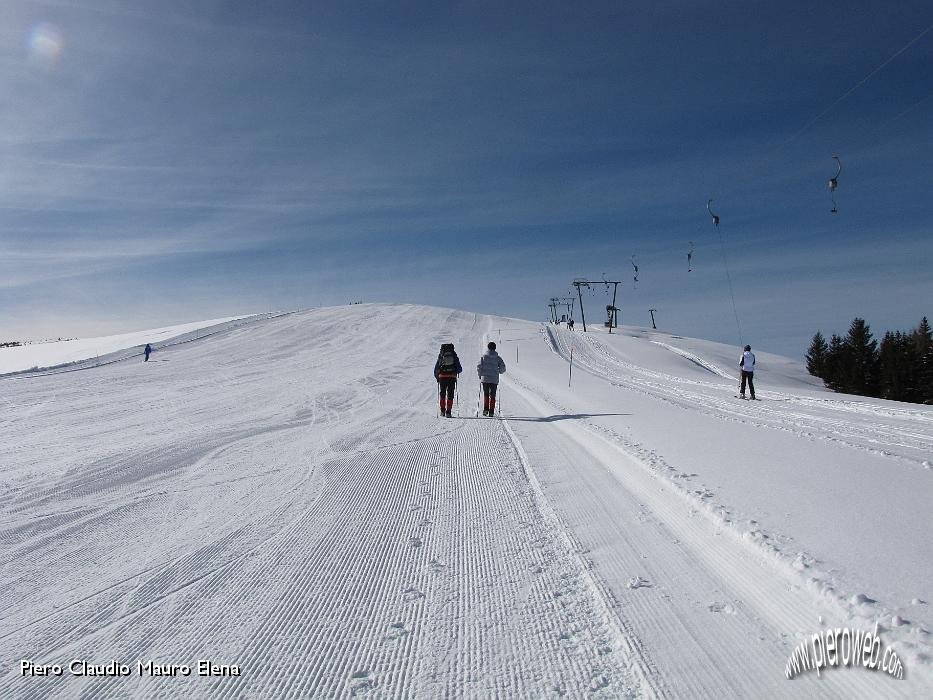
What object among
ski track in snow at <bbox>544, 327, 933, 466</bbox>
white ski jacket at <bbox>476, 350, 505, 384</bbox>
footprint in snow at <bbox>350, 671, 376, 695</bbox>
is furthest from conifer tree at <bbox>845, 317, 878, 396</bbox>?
footprint in snow at <bbox>350, 671, 376, 695</bbox>

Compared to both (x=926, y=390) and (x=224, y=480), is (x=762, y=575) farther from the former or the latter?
(x=926, y=390)

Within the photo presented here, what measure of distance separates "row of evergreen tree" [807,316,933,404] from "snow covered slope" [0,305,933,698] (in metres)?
57.1

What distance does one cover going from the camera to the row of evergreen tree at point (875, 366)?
54.4m

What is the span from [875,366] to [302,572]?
240 ft

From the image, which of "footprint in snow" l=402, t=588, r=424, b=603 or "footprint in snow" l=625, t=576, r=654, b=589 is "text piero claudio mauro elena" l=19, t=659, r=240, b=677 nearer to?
"footprint in snow" l=402, t=588, r=424, b=603

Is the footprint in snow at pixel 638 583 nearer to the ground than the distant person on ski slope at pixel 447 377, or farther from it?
nearer to the ground

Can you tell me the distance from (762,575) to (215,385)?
21.1 metres

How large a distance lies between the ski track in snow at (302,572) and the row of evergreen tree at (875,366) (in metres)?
62.4

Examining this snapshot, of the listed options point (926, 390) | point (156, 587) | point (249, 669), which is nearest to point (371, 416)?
point (156, 587)

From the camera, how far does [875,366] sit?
61.0 m

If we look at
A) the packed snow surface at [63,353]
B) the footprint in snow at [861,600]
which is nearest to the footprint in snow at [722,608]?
the footprint in snow at [861,600]

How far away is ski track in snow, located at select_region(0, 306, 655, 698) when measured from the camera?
9.19 feet
